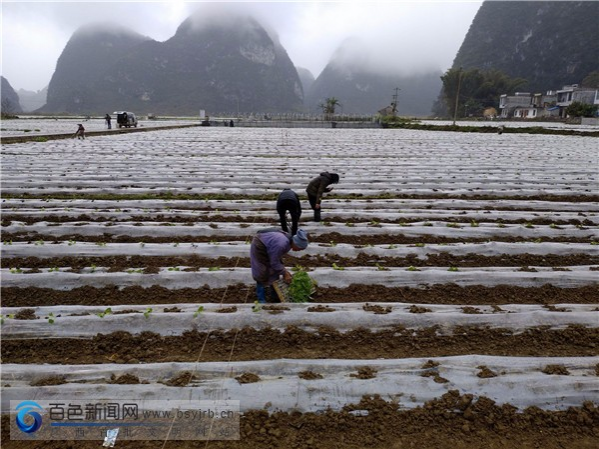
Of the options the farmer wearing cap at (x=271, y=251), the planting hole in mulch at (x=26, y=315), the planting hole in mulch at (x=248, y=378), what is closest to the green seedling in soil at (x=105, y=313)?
the planting hole in mulch at (x=26, y=315)

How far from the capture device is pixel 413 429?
9.02ft

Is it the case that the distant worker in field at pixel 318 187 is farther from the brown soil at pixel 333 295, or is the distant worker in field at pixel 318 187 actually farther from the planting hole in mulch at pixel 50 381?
the planting hole in mulch at pixel 50 381

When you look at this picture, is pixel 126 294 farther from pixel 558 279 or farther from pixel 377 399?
pixel 558 279

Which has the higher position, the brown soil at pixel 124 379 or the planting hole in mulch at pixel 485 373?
the planting hole in mulch at pixel 485 373

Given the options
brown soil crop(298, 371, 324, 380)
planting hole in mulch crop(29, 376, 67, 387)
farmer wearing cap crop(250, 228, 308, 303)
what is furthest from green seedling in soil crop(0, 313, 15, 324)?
brown soil crop(298, 371, 324, 380)

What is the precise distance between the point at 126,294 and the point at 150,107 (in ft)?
364

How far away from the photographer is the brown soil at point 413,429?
264 cm

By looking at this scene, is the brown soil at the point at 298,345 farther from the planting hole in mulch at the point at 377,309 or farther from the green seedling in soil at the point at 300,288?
the green seedling in soil at the point at 300,288

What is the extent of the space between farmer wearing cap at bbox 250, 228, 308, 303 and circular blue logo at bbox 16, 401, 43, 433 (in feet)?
6.95

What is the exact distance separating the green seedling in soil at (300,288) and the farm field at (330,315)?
20cm

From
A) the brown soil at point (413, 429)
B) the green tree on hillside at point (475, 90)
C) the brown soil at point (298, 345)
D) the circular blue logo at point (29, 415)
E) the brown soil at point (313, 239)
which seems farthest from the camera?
the green tree on hillside at point (475, 90)

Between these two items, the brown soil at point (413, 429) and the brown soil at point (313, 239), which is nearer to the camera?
the brown soil at point (413, 429)

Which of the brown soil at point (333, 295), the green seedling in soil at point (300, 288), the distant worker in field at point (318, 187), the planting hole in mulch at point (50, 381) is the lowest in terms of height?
the planting hole in mulch at point (50, 381)

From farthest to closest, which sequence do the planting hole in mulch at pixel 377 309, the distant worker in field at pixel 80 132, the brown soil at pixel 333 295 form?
the distant worker in field at pixel 80 132
the brown soil at pixel 333 295
the planting hole in mulch at pixel 377 309
